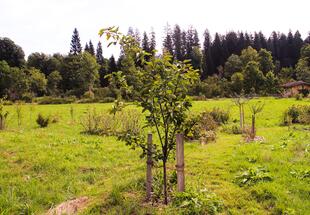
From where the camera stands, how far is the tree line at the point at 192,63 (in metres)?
44.9

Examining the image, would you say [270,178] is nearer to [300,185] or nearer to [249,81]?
[300,185]

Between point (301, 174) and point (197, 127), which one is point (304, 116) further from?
point (301, 174)

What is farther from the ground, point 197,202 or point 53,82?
point 53,82

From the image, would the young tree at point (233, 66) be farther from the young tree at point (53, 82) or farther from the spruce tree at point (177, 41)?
the young tree at point (53, 82)

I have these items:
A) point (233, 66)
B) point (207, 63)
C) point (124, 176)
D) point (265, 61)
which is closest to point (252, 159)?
point (124, 176)

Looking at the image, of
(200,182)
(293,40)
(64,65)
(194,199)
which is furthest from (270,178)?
(293,40)

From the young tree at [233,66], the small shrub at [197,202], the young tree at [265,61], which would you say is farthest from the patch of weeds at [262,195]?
the young tree at [233,66]

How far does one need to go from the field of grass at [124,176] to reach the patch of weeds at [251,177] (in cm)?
11

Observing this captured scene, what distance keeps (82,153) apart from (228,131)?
7451mm

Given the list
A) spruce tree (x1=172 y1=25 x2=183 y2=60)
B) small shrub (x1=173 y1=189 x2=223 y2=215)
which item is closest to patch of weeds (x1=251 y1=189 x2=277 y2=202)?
small shrub (x1=173 y1=189 x2=223 y2=215)

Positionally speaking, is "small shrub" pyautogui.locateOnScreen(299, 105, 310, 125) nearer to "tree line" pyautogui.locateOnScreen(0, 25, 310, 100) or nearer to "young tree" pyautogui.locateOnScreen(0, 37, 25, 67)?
"tree line" pyautogui.locateOnScreen(0, 25, 310, 100)

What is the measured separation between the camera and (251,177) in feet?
17.6

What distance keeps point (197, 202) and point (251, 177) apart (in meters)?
1.72

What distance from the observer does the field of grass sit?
4.39 metres
